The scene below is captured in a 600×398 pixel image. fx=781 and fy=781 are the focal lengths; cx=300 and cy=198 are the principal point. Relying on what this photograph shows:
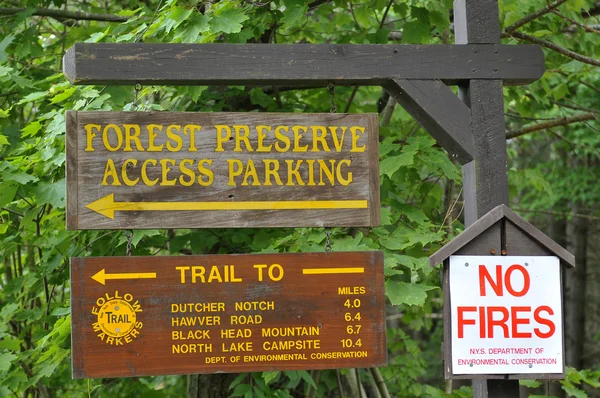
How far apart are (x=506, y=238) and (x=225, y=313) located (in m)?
1.25

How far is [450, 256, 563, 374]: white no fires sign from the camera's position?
3287mm

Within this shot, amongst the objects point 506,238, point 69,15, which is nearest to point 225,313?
point 506,238

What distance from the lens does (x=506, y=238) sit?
11.1 feet

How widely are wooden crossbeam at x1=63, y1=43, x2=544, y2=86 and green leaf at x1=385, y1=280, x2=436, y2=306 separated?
107 centimetres

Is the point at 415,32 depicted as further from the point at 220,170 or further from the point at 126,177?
the point at 126,177

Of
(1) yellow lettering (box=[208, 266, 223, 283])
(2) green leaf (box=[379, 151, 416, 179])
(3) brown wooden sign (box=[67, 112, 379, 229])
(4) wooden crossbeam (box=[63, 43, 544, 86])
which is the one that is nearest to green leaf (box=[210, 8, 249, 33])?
(4) wooden crossbeam (box=[63, 43, 544, 86])

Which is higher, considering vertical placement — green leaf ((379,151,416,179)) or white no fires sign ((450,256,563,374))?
green leaf ((379,151,416,179))

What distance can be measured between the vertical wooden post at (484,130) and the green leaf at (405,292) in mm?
528

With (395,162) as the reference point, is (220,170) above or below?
below

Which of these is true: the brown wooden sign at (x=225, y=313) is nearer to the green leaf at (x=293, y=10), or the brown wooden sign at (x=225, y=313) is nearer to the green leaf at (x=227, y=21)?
the green leaf at (x=227, y=21)

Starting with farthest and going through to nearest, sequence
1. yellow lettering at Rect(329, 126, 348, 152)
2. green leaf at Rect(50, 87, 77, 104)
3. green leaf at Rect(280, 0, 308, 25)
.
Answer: green leaf at Rect(280, 0, 308, 25)
green leaf at Rect(50, 87, 77, 104)
yellow lettering at Rect(329, 126, 348, 152)

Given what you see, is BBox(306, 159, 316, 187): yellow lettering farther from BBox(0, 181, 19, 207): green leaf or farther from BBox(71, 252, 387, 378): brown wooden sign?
BBox(0, 181, 19, 207): green leaf

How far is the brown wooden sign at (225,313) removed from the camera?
3.19 m

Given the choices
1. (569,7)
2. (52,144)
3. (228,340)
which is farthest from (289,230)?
(569,7)
